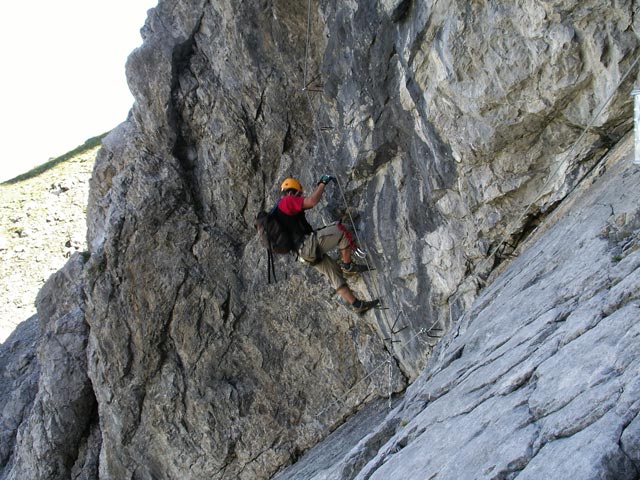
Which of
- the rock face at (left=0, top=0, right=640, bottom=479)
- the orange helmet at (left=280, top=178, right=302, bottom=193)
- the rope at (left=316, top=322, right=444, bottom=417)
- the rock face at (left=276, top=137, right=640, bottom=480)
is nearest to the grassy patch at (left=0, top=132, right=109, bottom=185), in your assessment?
the rock face at (left=0, top=0, right=640, bottom=479)

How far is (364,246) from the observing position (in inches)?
476

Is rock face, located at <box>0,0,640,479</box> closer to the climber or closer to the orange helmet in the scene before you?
the climber

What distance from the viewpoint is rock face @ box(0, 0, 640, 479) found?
558cm

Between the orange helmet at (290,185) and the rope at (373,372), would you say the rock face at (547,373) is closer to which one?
the rope at (373,372)

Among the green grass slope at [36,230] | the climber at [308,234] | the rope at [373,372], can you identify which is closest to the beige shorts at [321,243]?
the climber at [308,234]

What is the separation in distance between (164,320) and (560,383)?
38.3 ft

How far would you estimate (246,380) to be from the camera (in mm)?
Answer: 14852

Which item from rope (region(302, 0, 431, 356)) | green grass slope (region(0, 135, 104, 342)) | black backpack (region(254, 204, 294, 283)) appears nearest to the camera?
black backpack (region(254, 204, 294, 283))

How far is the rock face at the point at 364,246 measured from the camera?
558 centimetres

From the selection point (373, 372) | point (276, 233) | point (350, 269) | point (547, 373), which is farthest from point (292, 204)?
point (547, 373)

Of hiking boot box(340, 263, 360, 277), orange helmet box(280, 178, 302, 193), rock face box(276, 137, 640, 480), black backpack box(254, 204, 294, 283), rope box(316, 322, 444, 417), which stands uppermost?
orange helmet box(280, 178, 302, 193)

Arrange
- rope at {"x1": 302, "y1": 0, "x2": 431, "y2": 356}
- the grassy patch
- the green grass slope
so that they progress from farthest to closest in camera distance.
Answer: the grassy patch → the green grass slope → rope at {"x1": 302, "y1": 0, "x2": 431, "y2": 356}

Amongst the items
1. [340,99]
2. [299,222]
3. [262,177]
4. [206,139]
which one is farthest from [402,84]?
[206,139]

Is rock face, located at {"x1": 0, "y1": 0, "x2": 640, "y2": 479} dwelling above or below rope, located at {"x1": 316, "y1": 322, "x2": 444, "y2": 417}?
above
